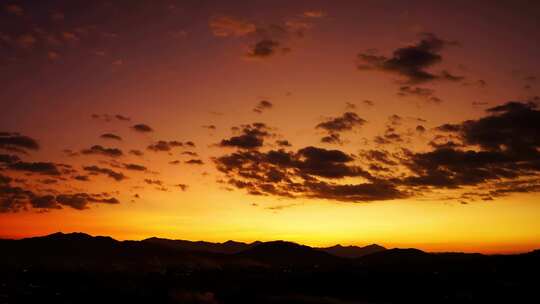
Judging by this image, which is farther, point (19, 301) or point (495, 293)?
point (19, 301)

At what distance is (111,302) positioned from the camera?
627 feet

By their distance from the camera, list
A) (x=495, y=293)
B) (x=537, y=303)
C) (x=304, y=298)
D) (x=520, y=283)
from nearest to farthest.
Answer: (x=537, y=303), (x=495, y=293), (x=520, y=283), (x=304, y=298)

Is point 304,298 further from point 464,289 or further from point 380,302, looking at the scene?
point 464,289

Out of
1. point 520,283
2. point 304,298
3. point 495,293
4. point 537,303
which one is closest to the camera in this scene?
point 537,303

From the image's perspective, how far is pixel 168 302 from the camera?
19188cm

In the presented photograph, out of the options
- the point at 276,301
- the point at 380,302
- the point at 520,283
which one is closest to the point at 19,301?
the point at 276,301

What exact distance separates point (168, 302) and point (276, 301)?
42.7 metres

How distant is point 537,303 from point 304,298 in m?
82.6

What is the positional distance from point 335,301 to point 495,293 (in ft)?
184

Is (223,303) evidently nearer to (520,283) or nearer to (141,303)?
(141,303)

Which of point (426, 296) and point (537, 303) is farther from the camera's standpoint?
point (426, 296)

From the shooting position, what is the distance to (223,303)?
18312 cm

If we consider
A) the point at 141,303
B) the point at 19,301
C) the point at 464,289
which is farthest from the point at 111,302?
the point at 464,289

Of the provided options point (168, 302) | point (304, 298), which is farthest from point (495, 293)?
point (168, 302)
